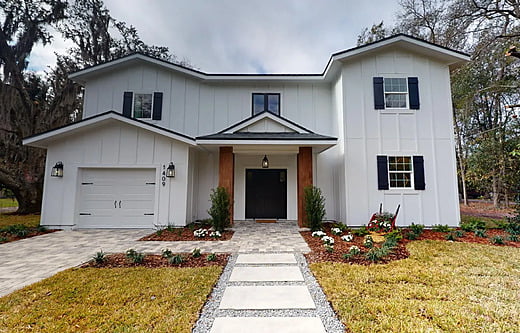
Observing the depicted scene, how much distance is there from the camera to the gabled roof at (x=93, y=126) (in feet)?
24.6

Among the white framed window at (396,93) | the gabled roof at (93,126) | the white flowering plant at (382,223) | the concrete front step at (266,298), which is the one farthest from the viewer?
the white framed window at (396,93)

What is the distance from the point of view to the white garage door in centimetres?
791

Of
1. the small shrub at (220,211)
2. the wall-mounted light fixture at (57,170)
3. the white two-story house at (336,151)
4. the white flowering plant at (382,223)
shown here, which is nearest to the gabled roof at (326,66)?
the white two-story house at (336,151)

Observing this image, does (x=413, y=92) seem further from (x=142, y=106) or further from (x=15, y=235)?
(x=15, y=235)

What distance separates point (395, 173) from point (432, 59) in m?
4.36

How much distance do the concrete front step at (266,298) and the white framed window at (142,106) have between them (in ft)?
28.1

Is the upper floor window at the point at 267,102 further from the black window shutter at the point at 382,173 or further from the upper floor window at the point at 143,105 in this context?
the black window shutter at the point at 382,173

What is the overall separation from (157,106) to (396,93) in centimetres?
911

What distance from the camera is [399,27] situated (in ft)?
48.1

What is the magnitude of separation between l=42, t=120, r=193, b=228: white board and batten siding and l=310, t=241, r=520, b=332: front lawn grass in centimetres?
556

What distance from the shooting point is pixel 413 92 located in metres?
8.26

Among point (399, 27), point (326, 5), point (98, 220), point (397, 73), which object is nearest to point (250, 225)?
point (98, 220)

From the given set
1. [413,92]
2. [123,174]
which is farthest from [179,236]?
[413,92]

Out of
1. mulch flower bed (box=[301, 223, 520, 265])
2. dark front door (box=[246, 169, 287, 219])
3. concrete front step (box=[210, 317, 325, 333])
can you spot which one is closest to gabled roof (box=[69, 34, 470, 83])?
dark front door (box=[246, 169, 287, 219])
